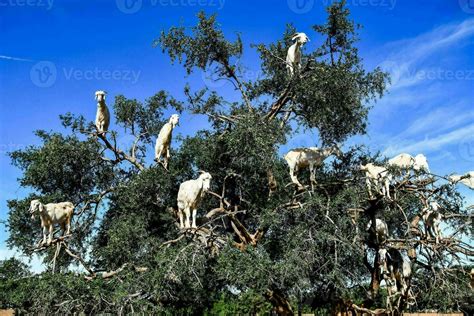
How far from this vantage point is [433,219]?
1185 cm

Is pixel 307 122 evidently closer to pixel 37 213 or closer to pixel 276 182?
pixel 276 182

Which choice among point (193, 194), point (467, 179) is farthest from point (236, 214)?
point (467, 179)

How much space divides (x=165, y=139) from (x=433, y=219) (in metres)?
6.88

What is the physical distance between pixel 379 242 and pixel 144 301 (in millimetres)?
5748

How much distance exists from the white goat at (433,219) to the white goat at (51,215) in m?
8.75

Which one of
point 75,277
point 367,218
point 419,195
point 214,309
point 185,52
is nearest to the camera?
point 75,277

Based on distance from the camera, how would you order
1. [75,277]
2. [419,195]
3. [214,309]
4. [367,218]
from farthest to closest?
[214,309], [367,218], [419,195], [75,277]

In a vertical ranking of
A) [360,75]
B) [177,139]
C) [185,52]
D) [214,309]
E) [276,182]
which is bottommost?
[214,309]

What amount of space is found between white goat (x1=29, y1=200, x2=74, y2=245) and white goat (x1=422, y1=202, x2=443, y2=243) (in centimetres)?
875

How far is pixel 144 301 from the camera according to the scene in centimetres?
1056

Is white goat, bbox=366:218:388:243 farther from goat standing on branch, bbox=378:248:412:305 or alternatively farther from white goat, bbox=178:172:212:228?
white goat, bbox=178:172:212:228

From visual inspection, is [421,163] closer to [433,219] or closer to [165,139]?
[433,219]

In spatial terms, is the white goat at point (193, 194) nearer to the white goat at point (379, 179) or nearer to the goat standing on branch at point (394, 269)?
the white goat at point (379, 179)

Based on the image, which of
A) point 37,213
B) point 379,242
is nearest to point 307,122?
point 379,242
